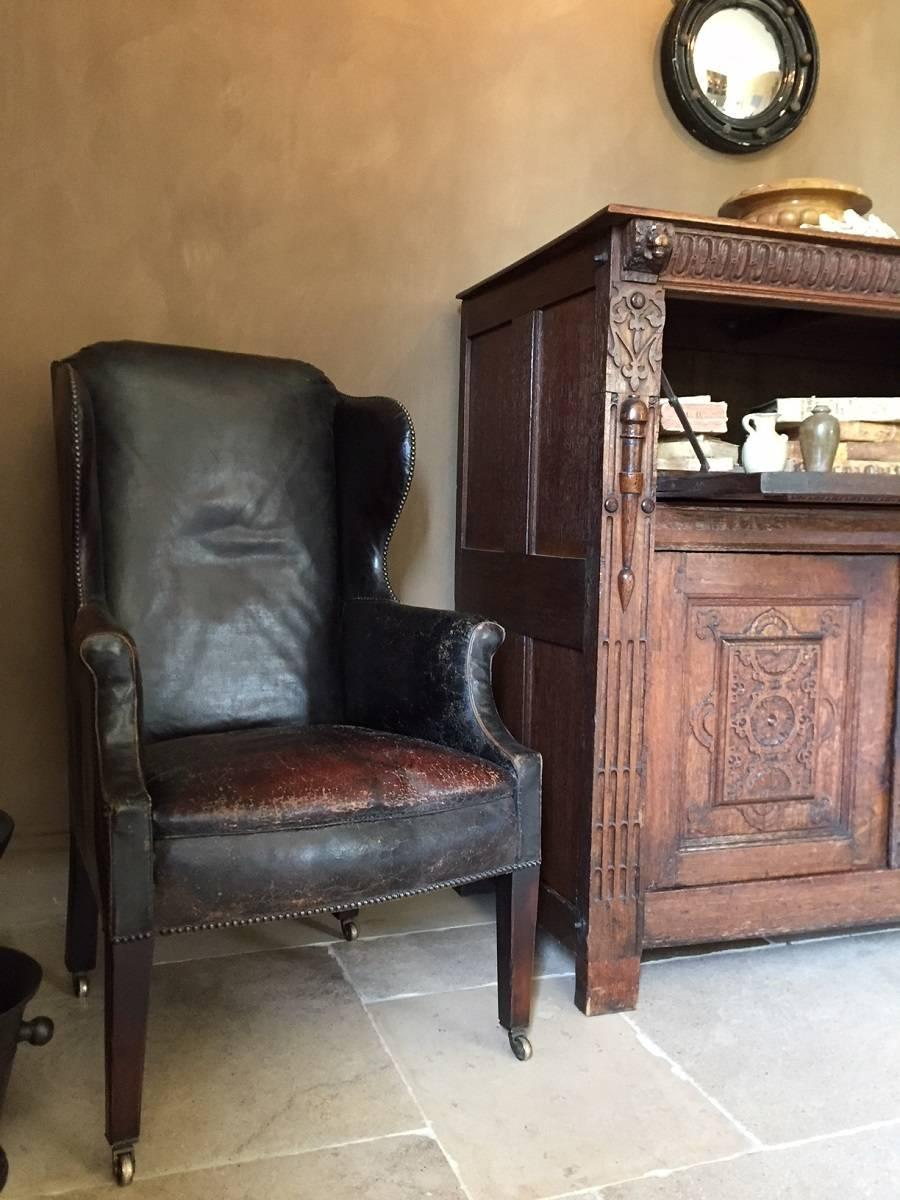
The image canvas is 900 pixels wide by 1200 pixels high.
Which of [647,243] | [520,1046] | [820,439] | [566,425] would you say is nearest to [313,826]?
[520,1046]

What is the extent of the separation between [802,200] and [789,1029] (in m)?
1.55

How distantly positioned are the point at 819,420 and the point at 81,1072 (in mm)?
1646

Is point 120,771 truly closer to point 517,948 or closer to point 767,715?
point 517,948

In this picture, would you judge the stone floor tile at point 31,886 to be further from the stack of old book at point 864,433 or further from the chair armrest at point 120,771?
the stack of old book at point 864,433

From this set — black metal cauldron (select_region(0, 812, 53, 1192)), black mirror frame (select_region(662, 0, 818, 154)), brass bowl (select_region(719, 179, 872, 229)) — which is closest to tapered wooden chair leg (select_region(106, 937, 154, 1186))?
black metal cauldron (select_region(0, 812, 53, 1192))

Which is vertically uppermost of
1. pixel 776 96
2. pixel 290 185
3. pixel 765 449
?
pixel 776 96

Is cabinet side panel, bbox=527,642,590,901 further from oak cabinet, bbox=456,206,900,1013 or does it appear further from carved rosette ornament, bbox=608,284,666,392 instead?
carved rosette ornament, bbox=608,284,666,392

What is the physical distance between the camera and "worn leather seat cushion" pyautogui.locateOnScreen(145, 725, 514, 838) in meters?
1.36

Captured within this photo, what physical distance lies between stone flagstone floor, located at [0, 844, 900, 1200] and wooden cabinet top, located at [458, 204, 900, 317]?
4.12ft

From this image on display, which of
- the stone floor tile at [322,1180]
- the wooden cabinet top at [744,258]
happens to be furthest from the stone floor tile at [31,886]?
the wooden cabinet top at [744,258]

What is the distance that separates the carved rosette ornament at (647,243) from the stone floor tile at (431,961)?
128 centimetres

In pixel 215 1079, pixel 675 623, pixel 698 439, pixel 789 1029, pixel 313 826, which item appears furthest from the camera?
pixel 698 439

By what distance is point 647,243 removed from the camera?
166 centimetres

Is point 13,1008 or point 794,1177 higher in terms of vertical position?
point 13,1008
